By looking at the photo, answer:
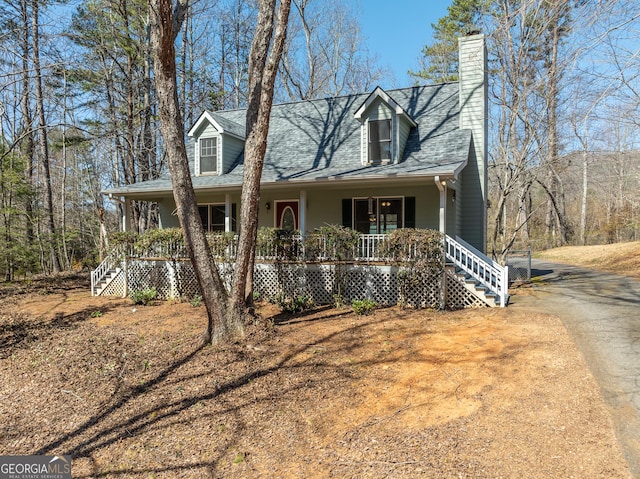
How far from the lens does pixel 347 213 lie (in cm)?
1188

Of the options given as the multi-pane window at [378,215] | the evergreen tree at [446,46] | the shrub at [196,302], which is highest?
the evergreen tree at [446,46]

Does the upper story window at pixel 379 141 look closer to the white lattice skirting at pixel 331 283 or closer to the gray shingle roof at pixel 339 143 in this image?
the gray shingle roof at pixel 339 143

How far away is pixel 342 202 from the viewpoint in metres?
12.0

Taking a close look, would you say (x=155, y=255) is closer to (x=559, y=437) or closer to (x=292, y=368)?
(x=292, y=368)

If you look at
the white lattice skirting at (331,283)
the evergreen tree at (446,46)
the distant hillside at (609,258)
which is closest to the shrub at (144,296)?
the white lattice skirting at (331,283)

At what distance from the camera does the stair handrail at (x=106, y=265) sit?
465 inches

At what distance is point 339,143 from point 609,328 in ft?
28.9

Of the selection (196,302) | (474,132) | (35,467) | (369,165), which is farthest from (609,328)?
(196,302)

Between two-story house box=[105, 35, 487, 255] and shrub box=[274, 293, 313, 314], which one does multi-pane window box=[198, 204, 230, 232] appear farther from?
shrub box=[274, 293, 313, 314]

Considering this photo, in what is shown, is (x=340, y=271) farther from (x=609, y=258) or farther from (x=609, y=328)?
(x=609, y=258)

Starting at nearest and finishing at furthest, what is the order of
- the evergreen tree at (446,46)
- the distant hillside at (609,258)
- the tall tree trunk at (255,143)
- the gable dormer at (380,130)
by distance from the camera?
the tall tree trunk at (255,143)
the gable dormer at (380,130)
the distant hillside at (609,258)
the evergreen tree at (446,46)

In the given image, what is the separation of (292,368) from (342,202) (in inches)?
274

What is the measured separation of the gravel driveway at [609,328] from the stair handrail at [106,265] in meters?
10.8

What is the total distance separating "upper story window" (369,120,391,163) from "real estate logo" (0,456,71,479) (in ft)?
31.8
